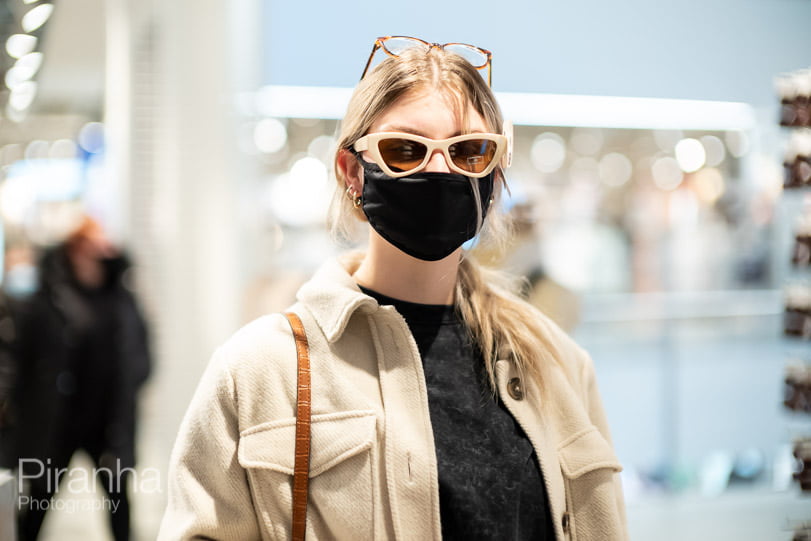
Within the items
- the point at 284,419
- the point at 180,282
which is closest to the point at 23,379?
the point at 180,282

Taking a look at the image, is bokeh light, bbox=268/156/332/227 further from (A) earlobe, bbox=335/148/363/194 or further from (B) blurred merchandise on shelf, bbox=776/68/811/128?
(A) earlobe, bbox=335/148/363/194

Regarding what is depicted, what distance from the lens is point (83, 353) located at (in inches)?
135

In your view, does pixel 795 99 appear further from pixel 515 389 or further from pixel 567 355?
pixel 515 389

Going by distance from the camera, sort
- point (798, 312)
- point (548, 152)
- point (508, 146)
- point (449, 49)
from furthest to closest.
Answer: point (548, 152)
point (798, 312)
point (449, 49)
point (508, 146)

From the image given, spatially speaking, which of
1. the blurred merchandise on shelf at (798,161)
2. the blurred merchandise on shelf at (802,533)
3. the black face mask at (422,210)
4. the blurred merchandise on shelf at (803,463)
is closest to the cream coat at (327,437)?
the black face mask at (422,210)

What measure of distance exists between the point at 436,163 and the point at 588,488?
0.72m

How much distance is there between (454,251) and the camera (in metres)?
1.41

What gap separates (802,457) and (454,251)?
2163 mm

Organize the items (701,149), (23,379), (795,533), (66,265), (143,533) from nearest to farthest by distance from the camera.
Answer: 1. (795,533)
2. (143,533)
3. (23,379)
4. (66,265)
5. (701,149)

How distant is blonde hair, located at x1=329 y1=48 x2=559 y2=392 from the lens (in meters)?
1.35

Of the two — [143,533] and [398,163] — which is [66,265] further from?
[398,163]

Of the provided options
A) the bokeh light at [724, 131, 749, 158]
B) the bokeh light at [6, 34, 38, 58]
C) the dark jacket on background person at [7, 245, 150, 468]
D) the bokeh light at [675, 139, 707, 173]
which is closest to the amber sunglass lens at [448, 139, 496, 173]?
the bokeh light at [6, 34, 38, 58]

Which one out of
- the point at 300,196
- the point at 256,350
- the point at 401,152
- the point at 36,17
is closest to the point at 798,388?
the point at 401,152

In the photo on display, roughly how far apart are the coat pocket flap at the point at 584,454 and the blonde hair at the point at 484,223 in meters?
0.14
